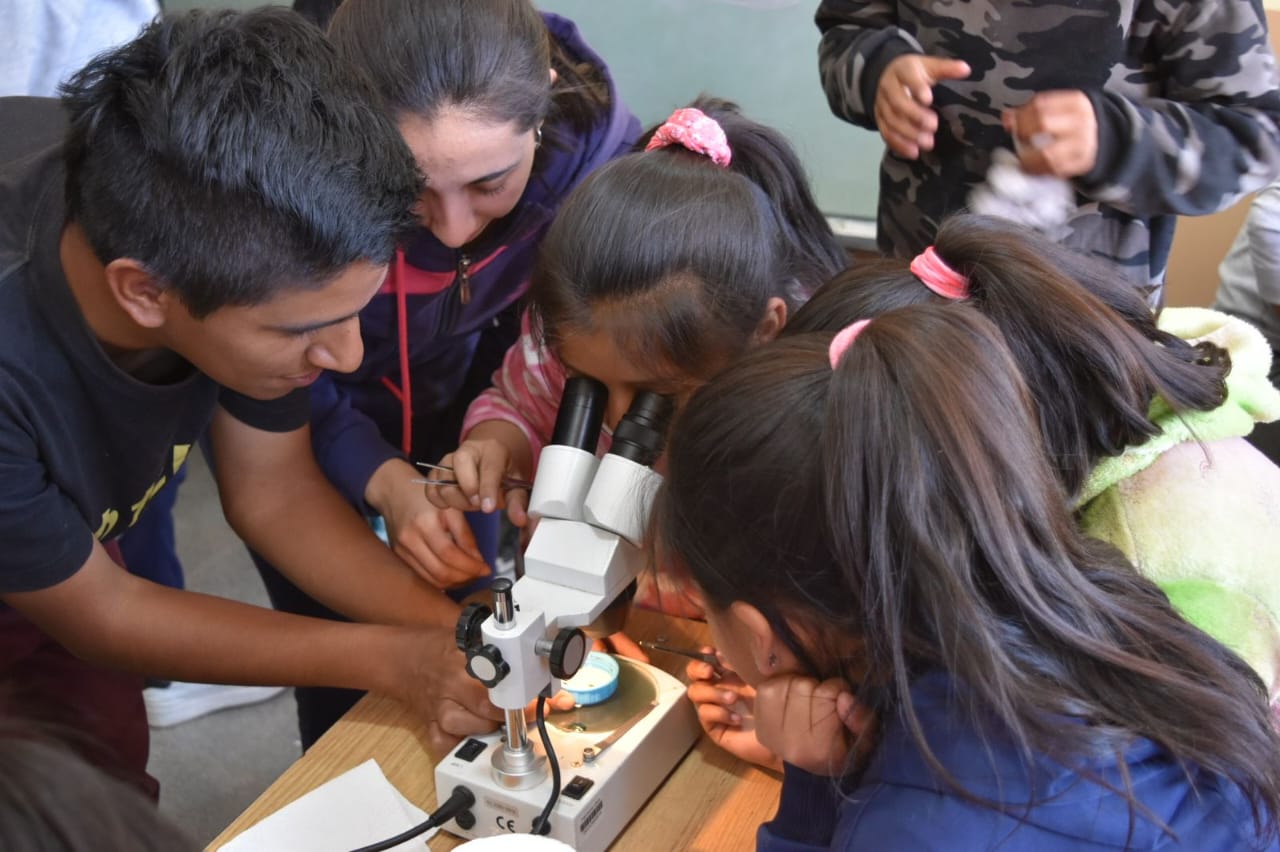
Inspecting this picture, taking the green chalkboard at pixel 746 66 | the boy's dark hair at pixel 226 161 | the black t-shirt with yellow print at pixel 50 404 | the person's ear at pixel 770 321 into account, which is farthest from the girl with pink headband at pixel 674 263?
the green chalkboard at pixel 746 66

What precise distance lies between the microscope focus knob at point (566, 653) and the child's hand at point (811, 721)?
151mm

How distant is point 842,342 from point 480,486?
572 mm

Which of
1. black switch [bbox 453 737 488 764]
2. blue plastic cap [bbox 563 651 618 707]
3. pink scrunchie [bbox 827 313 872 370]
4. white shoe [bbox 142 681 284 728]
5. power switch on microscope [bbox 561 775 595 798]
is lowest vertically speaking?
white shoe [bbox 142 681 284 728]

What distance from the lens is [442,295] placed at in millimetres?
1375

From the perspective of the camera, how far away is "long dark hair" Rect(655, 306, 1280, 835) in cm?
70

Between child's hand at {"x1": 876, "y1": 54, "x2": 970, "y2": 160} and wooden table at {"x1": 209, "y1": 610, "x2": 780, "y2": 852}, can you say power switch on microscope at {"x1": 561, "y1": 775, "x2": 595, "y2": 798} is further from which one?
child's hand at {"x1": 876, "y1": 54, "x2": 970, "y2": 160}

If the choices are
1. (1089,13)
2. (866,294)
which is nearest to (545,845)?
(866,294)

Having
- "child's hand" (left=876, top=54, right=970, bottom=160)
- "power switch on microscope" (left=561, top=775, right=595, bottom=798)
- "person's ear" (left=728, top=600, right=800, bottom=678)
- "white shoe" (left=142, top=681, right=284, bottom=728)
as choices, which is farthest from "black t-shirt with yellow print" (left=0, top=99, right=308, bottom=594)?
"white shoe" (left=142, top=681, right=284, bottom=728)

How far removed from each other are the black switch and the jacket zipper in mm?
599

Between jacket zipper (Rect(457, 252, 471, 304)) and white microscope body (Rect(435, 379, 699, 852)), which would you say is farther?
jacket zipper (Rect(457, 252, 471, 304))

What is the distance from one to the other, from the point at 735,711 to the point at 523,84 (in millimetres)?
671

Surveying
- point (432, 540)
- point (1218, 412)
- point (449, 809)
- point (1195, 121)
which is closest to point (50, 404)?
point (432, 540)

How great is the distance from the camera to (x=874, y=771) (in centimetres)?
77

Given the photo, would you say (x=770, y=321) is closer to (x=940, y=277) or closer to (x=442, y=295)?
(x=940, y=277)
